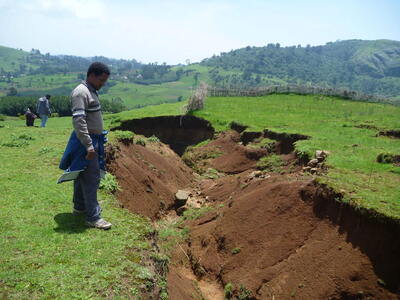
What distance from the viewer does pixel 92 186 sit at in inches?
278

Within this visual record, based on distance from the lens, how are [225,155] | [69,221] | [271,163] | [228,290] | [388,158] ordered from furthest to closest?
[225,155], [271,163], [388,158], [228,290], [69,221]

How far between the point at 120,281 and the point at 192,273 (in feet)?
15.8

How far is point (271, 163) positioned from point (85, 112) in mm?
11671

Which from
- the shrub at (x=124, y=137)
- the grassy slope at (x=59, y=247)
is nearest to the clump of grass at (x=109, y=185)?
the grassy slope at (x=59, y=247)

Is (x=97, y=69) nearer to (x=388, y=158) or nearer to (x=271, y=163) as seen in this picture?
(x=388, y=158)

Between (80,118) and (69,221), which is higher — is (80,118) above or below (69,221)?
above

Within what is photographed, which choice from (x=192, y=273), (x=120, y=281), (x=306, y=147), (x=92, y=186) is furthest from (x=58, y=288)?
(x=306, y=147)

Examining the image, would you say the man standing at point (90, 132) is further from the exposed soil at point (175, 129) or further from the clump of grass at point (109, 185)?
the exposed soil at point (175, 129)

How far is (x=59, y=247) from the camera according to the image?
Result: 6.30 meters

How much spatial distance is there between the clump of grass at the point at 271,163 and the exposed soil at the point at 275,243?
0.95 m

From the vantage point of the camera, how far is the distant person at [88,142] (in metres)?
6.38

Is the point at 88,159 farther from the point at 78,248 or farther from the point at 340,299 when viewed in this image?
the point at 340,299

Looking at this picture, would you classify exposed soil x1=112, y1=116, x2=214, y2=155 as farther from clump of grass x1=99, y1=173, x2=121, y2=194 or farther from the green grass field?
clump of grass x1=99, y1=173, x2=121, y2=194

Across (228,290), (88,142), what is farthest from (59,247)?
(228,290)
